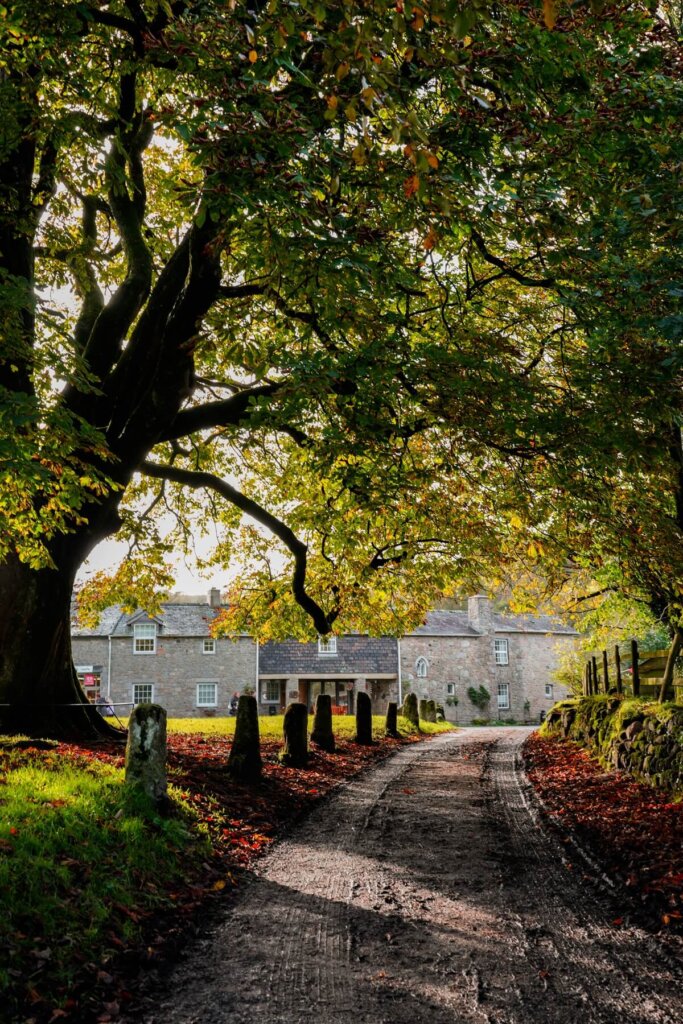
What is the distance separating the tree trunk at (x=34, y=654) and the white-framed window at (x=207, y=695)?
33.9 meters

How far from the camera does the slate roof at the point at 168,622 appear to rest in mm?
44781

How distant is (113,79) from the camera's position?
8797 mm

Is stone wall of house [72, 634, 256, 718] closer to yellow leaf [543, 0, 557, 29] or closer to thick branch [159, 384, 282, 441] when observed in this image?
thick branch [159, 384, 282, 441]

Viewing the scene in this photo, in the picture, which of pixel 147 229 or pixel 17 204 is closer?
pixel 17 204

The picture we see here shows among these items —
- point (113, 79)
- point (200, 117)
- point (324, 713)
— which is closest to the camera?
point (200, 117)

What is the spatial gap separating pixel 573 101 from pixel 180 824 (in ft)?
25.3

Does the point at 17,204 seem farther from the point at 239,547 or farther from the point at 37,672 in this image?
the point at 239,547

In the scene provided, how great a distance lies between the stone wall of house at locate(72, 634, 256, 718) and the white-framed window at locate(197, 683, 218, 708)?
191 millimetres

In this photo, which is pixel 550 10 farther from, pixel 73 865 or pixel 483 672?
pixel 483 672

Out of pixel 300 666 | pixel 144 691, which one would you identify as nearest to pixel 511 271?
pixel 300 666

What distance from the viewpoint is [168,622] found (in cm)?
4581

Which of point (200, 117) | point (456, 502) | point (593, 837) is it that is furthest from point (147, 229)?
point (593, 837)

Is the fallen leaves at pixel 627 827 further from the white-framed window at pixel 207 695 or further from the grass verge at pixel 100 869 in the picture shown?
the white-framed window at pixel 207 695

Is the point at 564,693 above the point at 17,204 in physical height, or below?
below
